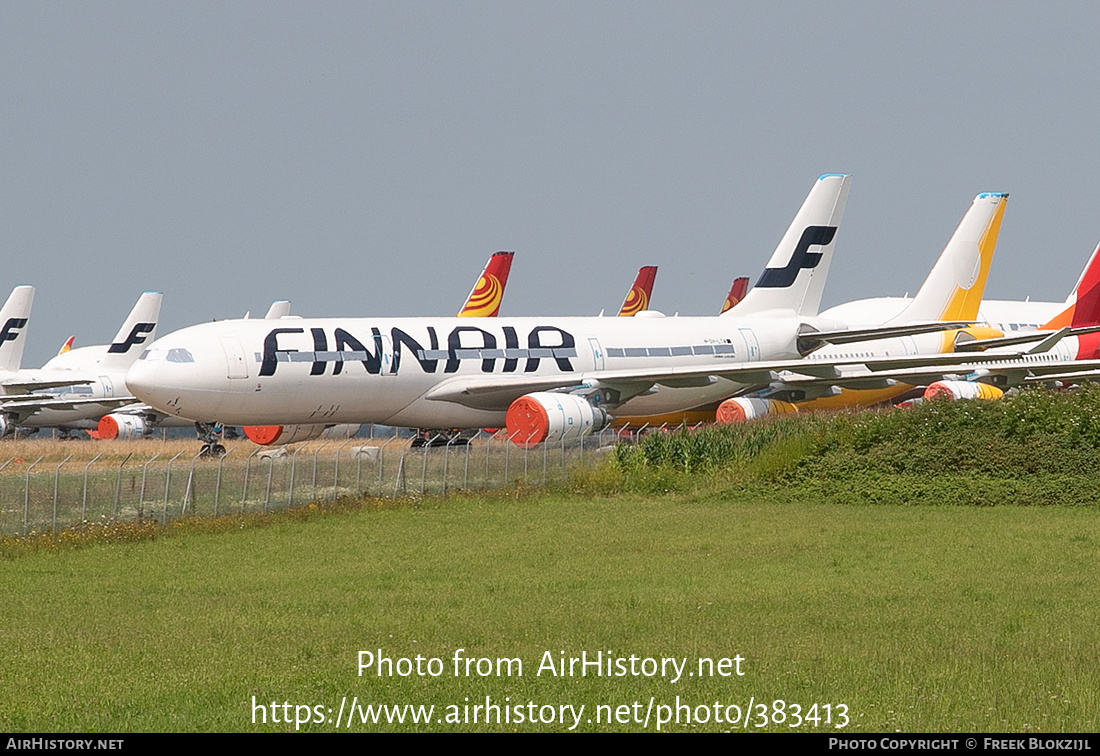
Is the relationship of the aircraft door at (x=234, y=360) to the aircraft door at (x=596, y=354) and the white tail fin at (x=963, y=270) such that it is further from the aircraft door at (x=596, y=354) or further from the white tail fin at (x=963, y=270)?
the white tail fin at (x=963, y=270)

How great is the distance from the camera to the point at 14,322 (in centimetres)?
7806

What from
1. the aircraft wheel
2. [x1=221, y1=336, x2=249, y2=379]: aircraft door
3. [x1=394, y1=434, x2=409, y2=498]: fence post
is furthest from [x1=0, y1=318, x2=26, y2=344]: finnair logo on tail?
[x1=394, y1=434, x2=409, y2=498]: fence post

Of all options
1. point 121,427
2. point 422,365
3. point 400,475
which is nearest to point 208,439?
point 422,365

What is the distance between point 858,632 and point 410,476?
18.0 metres

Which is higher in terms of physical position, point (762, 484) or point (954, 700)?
point (954, 700)

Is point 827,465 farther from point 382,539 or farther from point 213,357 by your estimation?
point 213,357

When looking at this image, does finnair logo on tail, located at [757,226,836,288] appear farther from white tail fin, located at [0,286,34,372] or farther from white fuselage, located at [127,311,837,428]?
white tail fin, located at [0,286,34,372]

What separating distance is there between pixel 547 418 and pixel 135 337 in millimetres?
49177

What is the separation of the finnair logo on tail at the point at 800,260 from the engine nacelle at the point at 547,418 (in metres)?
15.2

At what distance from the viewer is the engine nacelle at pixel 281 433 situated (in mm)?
43688

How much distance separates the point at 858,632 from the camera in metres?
15.7

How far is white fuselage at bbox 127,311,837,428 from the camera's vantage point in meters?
37.1

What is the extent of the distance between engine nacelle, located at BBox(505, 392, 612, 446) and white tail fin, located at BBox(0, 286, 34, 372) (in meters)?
45.7
